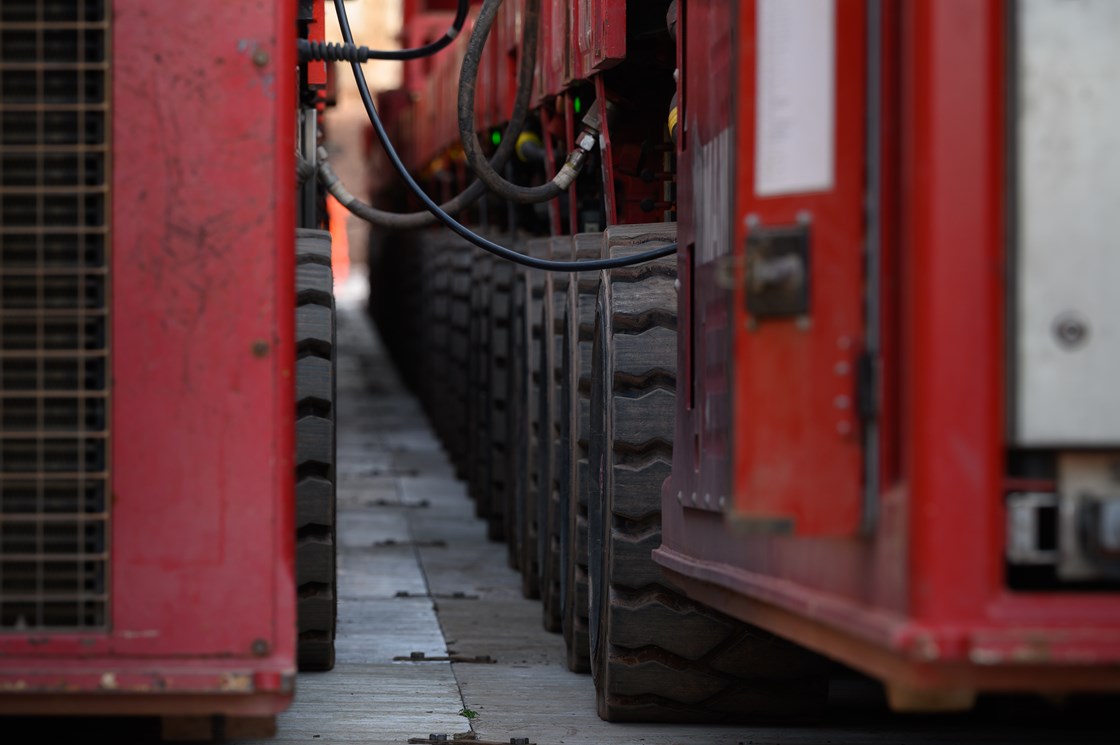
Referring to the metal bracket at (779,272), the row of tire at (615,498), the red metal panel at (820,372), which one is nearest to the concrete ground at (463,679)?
the row of tire at (615,498)

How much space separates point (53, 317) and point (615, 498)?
217 centimetres

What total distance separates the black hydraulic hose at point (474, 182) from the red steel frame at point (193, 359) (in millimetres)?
3027

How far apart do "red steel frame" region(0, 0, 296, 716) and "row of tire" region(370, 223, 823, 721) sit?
186 centimetres

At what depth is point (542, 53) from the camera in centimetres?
796

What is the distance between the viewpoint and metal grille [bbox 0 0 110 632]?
397 centimetres

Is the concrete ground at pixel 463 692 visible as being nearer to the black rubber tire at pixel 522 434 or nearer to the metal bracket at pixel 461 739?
the metal bracket at pixel 461 739

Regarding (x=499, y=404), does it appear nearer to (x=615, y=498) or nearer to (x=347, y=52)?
(x=347, y=52)

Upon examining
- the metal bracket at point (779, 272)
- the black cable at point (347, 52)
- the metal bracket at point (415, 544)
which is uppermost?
the black cable at point (347, 52)

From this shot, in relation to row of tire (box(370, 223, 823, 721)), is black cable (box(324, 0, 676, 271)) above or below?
above

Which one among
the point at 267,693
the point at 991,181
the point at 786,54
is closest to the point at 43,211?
the point at 267,693

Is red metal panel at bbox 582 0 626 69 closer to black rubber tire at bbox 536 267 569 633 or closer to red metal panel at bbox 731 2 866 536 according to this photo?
black rubber tire at bbox 536 267 569 633

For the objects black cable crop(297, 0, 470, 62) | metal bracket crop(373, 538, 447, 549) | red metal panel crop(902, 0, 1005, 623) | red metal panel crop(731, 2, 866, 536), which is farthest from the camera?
metal bracket crop(373, 538, 447, 549)

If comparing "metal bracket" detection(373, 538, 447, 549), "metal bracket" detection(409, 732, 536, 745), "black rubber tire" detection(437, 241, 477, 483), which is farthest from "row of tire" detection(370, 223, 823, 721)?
"black rubber tire" detection(437, 241, 477, 483)

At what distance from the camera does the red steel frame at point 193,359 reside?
3982 mm
